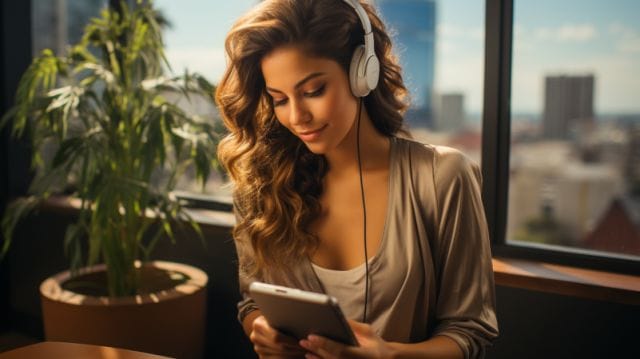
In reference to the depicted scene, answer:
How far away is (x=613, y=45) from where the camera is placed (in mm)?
1948

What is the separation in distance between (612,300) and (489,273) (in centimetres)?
51

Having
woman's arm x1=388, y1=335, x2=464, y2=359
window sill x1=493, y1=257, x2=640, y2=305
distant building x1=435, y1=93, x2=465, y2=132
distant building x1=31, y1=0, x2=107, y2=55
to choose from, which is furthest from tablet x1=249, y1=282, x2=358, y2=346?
distant building x1=31, y1=0, x2=107, y2=55

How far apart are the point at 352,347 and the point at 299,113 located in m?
0.47

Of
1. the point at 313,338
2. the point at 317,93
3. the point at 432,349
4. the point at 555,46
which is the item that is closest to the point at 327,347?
the point at 313,338

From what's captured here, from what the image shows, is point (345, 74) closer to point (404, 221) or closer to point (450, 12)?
point (404, 221)

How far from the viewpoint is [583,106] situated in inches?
78.7

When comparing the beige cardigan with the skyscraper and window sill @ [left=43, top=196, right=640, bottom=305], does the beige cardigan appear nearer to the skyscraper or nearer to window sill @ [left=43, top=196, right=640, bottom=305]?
the skyscraper

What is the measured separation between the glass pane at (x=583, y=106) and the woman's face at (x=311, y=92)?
0.83 m

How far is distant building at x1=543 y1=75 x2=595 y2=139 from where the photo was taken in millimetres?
2021

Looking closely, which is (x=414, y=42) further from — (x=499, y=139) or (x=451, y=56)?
(x=499, y=139)

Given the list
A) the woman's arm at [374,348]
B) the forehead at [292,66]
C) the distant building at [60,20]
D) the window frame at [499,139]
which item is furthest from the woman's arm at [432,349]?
the distant building at [60,20]

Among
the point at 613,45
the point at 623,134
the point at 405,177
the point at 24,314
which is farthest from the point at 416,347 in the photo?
the point at 24,314

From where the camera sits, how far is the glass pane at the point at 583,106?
1.88 metres

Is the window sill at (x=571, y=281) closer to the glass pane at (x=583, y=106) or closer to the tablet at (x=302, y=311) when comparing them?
the glass pane at (x=583, y=106)
